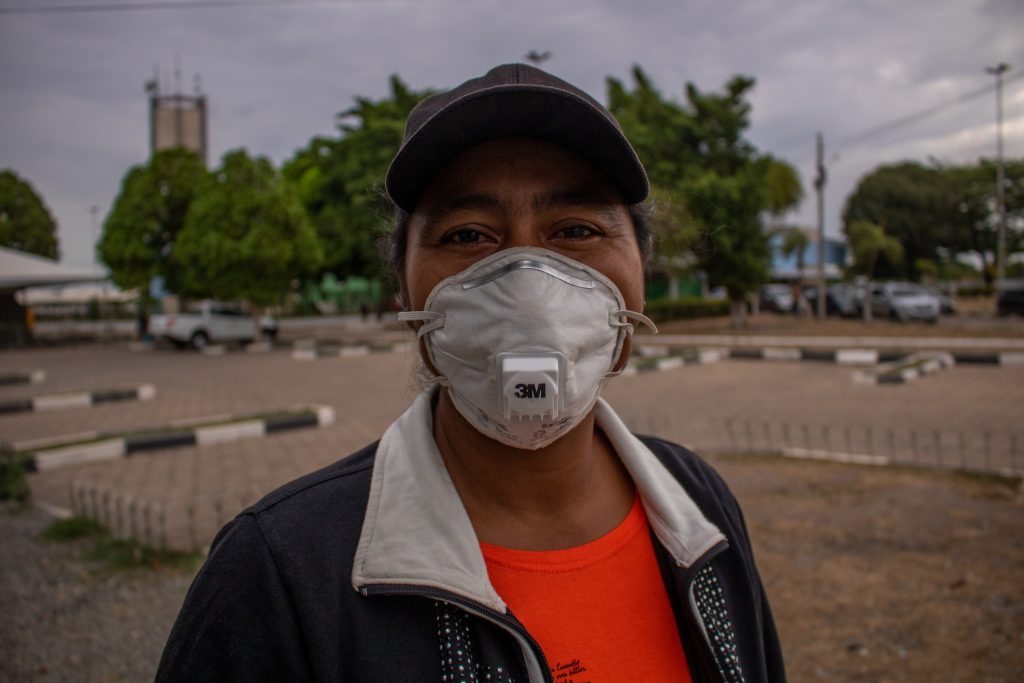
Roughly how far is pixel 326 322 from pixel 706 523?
36.0 metres

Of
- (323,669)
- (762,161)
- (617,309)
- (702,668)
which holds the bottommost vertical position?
(702,668)

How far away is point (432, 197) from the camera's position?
1.36m

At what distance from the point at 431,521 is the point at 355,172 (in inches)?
1013

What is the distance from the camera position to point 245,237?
20.5 m

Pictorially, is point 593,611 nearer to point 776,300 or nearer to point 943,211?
point 776,300

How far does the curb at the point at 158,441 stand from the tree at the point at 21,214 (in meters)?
5.79

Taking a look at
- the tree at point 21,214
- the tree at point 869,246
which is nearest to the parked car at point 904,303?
the tree at point 869,246

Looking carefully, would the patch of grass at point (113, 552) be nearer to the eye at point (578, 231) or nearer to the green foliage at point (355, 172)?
the eye at point (578, 231)

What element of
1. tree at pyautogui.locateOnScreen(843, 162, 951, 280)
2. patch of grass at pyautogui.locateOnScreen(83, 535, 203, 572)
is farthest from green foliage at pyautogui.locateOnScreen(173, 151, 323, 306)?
tree at pyautogui.locateOnScreen(843, 162, 951, 280)

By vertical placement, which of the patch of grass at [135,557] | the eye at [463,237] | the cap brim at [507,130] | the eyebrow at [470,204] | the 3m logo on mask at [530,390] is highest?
the cap brim at [507,130]

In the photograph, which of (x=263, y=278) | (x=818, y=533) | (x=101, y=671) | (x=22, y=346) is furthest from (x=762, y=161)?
(x=22, y=346)

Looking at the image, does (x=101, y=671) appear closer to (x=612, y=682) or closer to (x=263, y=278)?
(x=612, y=682)

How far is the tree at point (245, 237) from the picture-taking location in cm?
2023

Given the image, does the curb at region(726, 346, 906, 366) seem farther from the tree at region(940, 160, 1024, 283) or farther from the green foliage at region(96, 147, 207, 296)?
the tree at region(940, 160, 1024, 283)
